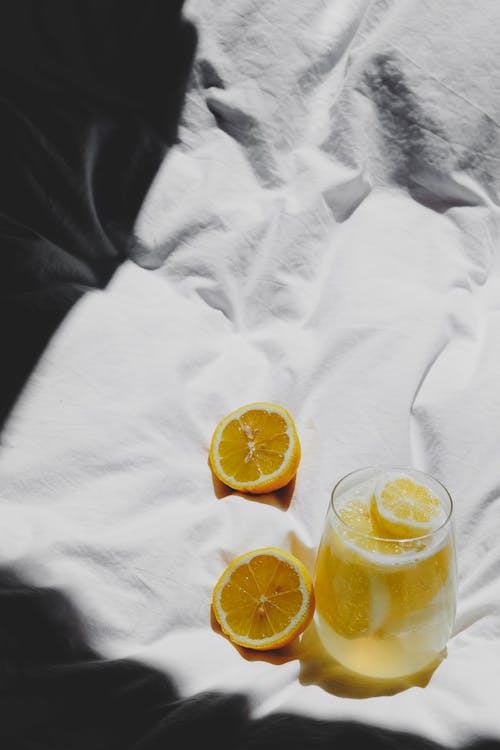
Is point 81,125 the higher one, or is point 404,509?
point 404,509

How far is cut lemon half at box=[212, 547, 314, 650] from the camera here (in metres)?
0.91

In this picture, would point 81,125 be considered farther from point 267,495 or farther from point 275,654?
point 275,654

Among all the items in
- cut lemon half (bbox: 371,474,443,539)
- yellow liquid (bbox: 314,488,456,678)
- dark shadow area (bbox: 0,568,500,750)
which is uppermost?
cut lemon half (bbox: 371,474,443,539)

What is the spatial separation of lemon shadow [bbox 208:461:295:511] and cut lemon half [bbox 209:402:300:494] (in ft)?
0.04

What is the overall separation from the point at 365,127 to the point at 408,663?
3.19 feet

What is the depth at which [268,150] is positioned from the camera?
59.1 inches

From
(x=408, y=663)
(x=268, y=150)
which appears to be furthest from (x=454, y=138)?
(x=408, y=663)

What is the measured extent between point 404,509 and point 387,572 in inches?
2.6

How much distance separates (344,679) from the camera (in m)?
0.90

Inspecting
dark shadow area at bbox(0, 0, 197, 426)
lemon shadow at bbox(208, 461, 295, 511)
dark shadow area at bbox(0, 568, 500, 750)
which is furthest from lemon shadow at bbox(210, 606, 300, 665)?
dark shadow area at bbox(0, 0, 197, 426)

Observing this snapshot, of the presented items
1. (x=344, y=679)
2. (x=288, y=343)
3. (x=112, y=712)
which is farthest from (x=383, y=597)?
(x=288, y=343)

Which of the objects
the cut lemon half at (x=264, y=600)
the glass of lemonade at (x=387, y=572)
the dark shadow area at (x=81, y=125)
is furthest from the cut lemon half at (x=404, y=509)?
the dark shadow area at (x=81, y=125)

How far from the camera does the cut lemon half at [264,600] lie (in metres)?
0.91

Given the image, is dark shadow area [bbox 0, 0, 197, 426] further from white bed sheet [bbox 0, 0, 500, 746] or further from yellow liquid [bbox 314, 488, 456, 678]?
yellow liquid [bbox 314, 488, 456, 678]
